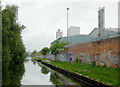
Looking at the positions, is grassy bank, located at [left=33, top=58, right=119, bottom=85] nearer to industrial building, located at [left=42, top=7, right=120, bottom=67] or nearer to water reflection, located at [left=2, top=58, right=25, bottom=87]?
industrial building, located at [left=42, top=7, right=120, bottom=67]

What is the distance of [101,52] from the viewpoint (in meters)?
17.5

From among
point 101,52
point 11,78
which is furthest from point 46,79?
point 101,52

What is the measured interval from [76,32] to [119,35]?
3943cm

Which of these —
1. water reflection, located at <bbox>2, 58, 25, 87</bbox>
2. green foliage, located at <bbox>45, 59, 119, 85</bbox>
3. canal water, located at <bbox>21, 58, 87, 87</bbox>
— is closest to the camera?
green foliage, located at <bbox>45, 59, 119, 85</bbox>

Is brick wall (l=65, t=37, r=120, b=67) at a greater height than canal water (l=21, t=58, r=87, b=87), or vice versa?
brick wall (l=65, t=37, r=120, b=67)

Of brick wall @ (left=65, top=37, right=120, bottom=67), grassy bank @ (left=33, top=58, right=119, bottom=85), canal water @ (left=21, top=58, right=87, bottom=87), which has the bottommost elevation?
canal water @ (left=21, top=58, right=87, bottom=87)

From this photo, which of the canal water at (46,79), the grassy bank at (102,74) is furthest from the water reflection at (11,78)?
the grassy bank at (102,74)

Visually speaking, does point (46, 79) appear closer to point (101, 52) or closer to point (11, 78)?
point (11, 78)

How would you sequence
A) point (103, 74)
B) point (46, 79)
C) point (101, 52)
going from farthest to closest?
point (101, 52) < point (46, 79) < point (103, 74)

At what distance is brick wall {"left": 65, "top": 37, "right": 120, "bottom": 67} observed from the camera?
48.2 feet

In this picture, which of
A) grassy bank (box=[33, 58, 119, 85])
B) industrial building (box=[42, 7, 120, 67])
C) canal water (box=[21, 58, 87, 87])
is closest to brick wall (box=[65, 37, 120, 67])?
industrial building (box=[42, 7, 120, 67])

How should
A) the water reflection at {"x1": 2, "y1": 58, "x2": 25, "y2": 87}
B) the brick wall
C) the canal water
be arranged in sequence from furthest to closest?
the brick wall < the canal water < the water reflection at {"x1": 2, "y1": 58, "x2": 25, "y2": 87}

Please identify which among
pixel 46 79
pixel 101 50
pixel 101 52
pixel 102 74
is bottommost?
pixel 46 79

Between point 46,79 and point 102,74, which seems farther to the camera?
point 46,79
